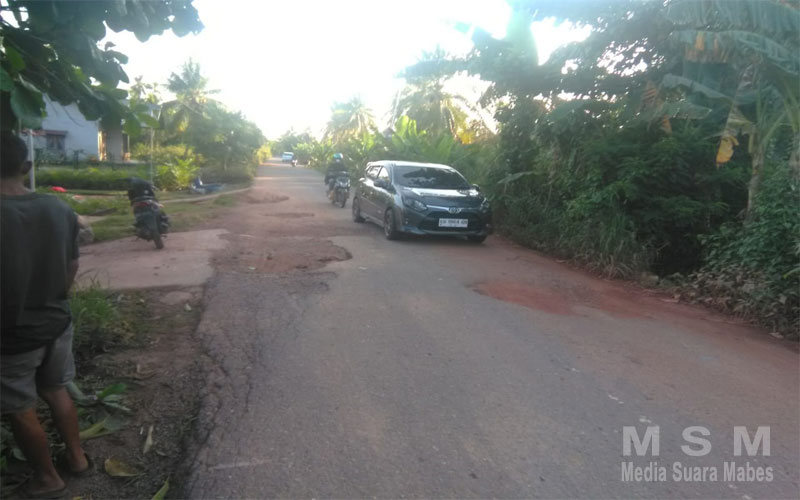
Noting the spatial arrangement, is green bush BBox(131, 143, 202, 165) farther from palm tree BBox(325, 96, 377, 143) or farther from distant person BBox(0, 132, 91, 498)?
distant person BBox(0, 132, 91, 498)

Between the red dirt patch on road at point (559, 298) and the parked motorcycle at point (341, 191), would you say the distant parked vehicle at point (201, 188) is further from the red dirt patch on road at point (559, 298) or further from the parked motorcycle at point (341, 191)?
the red dirt patch on road at point (559, 298)

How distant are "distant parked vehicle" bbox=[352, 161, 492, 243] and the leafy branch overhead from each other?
25.1ft

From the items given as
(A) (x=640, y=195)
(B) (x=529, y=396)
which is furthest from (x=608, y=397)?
(A) (x=640, y=195)

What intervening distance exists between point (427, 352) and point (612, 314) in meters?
2.90

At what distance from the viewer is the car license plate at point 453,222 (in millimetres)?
11609

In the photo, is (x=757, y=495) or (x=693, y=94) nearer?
(x=757, y=495)

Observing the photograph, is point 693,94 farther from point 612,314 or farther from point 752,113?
point 612,314

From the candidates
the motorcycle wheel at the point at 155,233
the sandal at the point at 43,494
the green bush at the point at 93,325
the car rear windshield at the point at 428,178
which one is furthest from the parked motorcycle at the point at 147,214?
the sandal at the point at 43,494

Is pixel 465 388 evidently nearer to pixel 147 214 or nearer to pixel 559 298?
pixel 559 298

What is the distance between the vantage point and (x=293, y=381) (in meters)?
4.73

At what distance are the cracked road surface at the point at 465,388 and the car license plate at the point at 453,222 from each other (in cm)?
290

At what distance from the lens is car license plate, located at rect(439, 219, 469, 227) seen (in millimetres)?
11609

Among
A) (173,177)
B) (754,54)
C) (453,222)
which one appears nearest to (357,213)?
(453,222)

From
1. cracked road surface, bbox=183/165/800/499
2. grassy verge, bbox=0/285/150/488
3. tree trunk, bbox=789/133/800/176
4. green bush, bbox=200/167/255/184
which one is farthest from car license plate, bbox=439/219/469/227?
green bush, bbox=200/167/255/184
